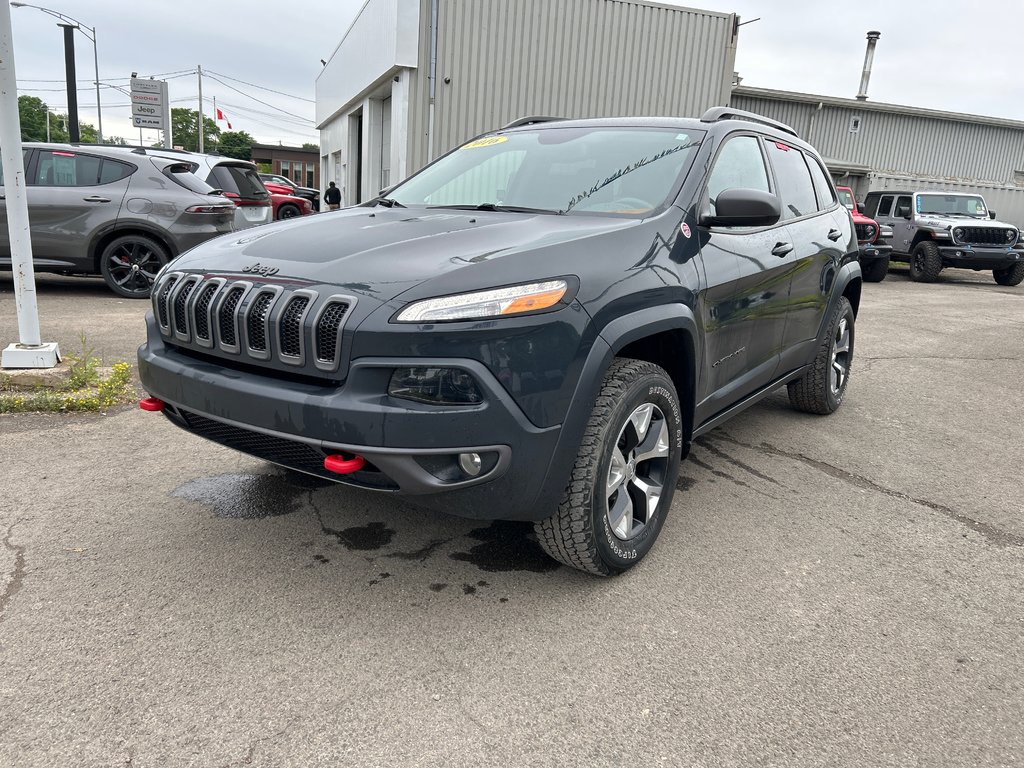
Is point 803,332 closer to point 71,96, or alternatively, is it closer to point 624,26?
point 624,26

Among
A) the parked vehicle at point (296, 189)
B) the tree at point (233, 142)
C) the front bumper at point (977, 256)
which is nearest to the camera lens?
the front bumper at point (977, 256)

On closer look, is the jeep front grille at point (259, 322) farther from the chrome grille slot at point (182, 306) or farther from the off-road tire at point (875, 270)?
the off-road tire at point (875, 270)

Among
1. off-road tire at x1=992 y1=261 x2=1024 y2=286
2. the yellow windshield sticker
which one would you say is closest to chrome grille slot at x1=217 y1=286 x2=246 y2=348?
the yellow windshield sticker

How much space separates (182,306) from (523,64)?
13948mm

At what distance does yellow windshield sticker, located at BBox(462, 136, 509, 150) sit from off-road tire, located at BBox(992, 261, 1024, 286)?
52.3 ft

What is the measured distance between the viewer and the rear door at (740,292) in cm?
321

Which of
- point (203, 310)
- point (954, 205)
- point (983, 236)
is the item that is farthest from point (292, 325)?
point (954, 205)

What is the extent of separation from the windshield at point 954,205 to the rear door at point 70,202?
50.7ft

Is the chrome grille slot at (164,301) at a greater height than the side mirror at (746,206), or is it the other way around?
the side mirror at (746,206)

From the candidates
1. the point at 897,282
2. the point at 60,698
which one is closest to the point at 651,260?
the point at 60,698

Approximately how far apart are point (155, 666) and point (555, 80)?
15136mm

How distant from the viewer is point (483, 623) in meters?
2.52

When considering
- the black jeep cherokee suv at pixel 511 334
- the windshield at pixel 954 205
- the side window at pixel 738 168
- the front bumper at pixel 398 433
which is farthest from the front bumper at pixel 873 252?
the front bumper at pixel 398 433

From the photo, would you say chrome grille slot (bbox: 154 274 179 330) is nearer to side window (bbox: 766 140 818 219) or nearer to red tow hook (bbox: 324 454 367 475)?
red tow hook (bbox: 324 454 367 475)
